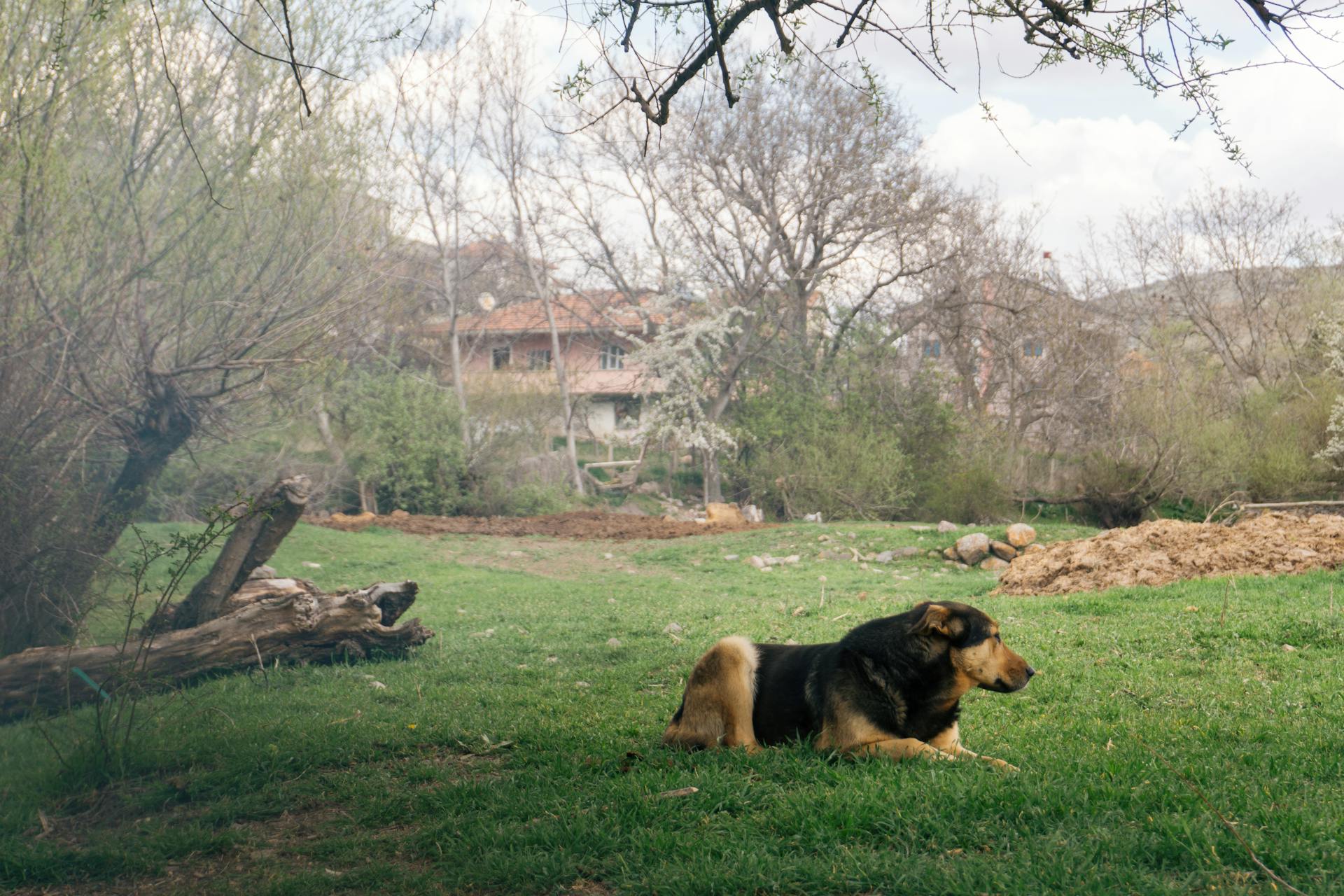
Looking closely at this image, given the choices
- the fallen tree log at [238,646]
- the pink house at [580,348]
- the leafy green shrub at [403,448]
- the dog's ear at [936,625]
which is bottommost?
the fallen tree log at [238,646]

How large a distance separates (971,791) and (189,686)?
6121 mm

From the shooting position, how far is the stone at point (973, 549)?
1537 cm

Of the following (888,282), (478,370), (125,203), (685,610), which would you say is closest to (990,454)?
(888,282)

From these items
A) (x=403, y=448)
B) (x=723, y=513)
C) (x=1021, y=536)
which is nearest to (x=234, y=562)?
(x=1021, y=536)

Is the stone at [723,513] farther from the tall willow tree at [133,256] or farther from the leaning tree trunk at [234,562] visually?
the leaning tree trunk at [234,562]

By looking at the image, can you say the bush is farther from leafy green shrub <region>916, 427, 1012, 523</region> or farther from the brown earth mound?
the brown earth mound

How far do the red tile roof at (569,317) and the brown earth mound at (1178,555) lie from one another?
16.0m

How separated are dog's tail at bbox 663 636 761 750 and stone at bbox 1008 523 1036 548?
11578mm

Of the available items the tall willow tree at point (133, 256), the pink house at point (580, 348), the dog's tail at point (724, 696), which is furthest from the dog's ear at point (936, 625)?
the pink house at point (580, 348)

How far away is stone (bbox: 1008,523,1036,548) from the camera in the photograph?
1534cm

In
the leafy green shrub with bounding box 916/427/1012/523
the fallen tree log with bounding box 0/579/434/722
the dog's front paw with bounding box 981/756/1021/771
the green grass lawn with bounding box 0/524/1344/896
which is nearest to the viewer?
the green grass lawn with bounding box 0/524/1344/896

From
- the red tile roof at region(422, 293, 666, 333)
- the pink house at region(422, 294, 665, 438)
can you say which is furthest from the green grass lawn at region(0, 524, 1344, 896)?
the red tile roof at region(422, 293, 666, 333)

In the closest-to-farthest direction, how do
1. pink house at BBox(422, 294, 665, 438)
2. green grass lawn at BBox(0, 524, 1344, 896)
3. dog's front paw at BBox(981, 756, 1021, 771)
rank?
green grass lawn at BBox(0, 524, 1344, 896)
dog's front paw at BBox(981, 756, 1021, 771)
pink house at BBox(422, 294, 665, 438)

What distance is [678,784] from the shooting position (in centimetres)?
443
